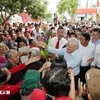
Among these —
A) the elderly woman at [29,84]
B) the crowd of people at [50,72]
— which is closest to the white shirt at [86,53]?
the crowd of people at [50,72]

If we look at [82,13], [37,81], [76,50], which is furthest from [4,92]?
[82,13]

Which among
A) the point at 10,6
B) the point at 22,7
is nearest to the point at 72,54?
the point at 10,6

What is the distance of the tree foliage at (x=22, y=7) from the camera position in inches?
488

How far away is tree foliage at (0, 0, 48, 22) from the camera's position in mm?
12398

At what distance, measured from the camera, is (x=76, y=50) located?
193 inches

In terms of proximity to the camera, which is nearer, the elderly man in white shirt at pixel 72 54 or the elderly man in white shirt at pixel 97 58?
the elderly man in white shirt at pixel 72 54

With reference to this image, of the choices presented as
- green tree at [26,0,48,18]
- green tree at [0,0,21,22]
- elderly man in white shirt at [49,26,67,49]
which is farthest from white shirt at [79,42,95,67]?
green tree at [26,0,48,18]

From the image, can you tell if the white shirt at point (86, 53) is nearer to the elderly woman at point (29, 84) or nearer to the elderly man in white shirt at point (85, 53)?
the elderly man in white shirt at point (85, 53)

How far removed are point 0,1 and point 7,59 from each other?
8.45 m

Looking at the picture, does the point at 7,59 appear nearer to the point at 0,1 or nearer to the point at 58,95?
the point at 58,95

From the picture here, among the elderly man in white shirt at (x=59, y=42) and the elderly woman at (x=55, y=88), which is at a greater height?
the elderly woman at (x=55, y=88)

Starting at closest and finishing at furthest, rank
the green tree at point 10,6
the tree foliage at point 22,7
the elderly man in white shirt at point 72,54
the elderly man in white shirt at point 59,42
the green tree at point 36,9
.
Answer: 1. the elderly man in white shirt at point 72,54
2. the elderly man in white shirt at point 59,42
3. the green tree at point 10,6
4. the tree foliage at point 22,7
5. the green tree at point 36,9

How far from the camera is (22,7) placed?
13.2 meters

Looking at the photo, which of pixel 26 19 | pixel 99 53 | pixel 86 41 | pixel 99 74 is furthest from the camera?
pixel 26 19
